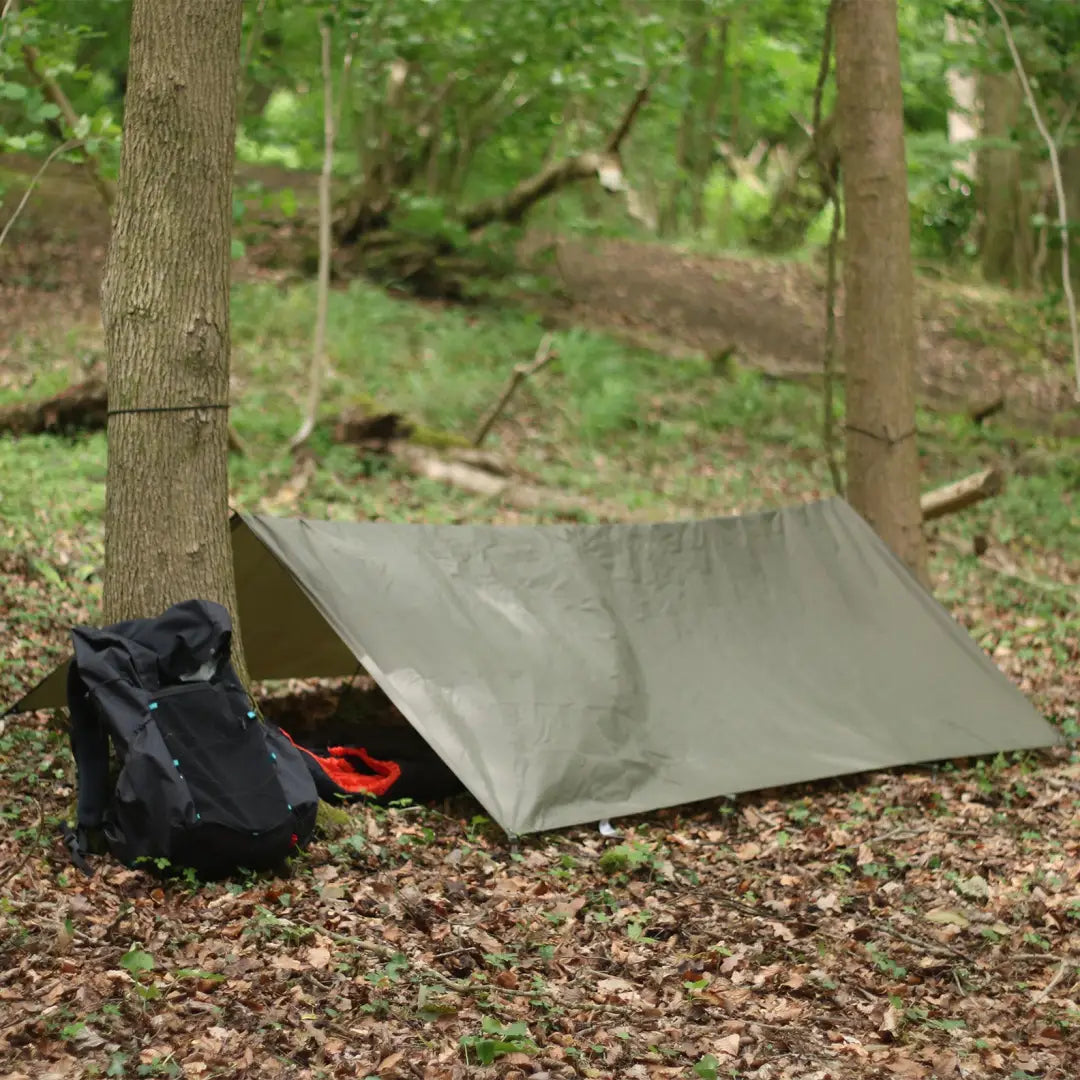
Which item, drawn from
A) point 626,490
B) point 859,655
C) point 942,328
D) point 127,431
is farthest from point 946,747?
point 942,328

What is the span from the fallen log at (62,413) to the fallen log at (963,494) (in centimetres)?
487

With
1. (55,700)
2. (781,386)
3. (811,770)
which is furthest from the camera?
(781,386)

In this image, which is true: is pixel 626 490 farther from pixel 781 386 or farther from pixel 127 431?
pixel 127 431

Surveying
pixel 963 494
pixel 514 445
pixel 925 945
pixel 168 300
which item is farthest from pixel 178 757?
pixel 514 445

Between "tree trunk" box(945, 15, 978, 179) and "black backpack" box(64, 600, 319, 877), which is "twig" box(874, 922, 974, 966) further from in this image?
"tree trunk" box(945, 15, 978, 179)

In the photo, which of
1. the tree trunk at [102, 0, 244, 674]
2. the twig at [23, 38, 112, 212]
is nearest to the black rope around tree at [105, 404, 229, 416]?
the tree trunk at [102, 0, 244, 674]

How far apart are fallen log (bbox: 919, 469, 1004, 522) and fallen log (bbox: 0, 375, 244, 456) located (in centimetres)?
487

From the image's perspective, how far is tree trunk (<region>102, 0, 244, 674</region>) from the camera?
3.90 m

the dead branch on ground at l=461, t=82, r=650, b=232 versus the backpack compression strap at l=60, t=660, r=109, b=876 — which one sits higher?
the dead branch on ground at l=461, t=82, r=650, b=232

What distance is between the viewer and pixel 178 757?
3590mm

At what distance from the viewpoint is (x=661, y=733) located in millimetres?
4898

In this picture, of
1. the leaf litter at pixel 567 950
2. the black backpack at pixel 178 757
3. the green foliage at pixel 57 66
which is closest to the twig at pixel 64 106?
the green foliage at pixel 57 66

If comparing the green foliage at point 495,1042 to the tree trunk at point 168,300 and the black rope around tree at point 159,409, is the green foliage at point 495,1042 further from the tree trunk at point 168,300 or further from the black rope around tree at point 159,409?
the black rope around tree at point 159,409

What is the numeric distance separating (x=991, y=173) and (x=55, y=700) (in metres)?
14.9
